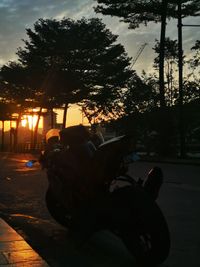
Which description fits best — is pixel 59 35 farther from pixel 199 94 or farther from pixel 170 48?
pixel 199 94

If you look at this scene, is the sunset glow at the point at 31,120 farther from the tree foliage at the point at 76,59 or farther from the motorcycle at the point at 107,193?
Result: the motorcycle at the point at 107,193

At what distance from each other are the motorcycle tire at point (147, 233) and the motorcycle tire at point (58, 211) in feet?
6.29

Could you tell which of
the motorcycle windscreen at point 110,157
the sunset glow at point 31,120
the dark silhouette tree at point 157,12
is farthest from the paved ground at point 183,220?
the sunset glow at point 31,120

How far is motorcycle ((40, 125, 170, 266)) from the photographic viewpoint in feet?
19.1

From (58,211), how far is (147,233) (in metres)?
2.47

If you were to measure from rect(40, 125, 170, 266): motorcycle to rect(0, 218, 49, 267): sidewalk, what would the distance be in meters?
0.64

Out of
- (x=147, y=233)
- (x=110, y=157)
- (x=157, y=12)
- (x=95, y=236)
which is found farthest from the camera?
(x=157, y=12)

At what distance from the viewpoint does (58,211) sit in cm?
804

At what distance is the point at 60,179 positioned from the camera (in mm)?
7191

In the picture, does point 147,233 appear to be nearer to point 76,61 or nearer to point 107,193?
point 107,193

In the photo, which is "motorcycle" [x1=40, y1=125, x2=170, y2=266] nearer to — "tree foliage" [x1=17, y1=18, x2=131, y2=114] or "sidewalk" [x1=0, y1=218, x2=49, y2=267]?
"sidewalk" [x1=0, y1=218, x2=49, y2=267]

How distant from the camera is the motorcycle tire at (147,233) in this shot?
5.73 metres

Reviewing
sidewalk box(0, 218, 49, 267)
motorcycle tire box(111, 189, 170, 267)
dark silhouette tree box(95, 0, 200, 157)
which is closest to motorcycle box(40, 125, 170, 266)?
motorcycle tire box(111, 189, 170, 267)

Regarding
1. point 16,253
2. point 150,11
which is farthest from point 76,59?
point 16,253
